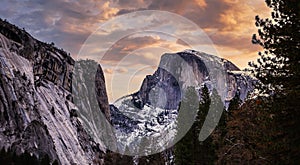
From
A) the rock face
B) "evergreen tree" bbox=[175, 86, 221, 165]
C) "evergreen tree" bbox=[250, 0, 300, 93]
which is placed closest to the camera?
"evergreen tree" bbox=[250, 0, 300, 93]

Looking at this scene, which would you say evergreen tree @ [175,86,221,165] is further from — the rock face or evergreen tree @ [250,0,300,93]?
the rock face

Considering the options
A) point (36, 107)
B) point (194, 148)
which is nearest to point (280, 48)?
point (194, 148)

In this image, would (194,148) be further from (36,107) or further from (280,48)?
(36,107)

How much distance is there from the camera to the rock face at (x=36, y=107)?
313ft

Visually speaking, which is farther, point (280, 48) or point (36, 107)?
point (36, 107)

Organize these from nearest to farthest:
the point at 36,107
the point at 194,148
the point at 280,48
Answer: the point at 280,48
the point at 194,148
the point at 36,107

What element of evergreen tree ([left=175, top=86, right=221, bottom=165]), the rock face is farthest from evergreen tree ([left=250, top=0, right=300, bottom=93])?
the rock face

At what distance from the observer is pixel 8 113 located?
315 ft

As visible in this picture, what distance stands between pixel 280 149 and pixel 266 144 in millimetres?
634

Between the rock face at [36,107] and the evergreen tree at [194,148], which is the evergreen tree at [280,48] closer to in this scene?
the evergreen tree at [194,148]

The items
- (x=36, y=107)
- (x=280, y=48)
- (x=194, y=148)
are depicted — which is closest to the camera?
(x=280, y=48)

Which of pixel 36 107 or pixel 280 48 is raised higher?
pixel 36 107

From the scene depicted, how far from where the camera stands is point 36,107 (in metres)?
110

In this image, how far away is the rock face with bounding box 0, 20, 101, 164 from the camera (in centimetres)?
9525
